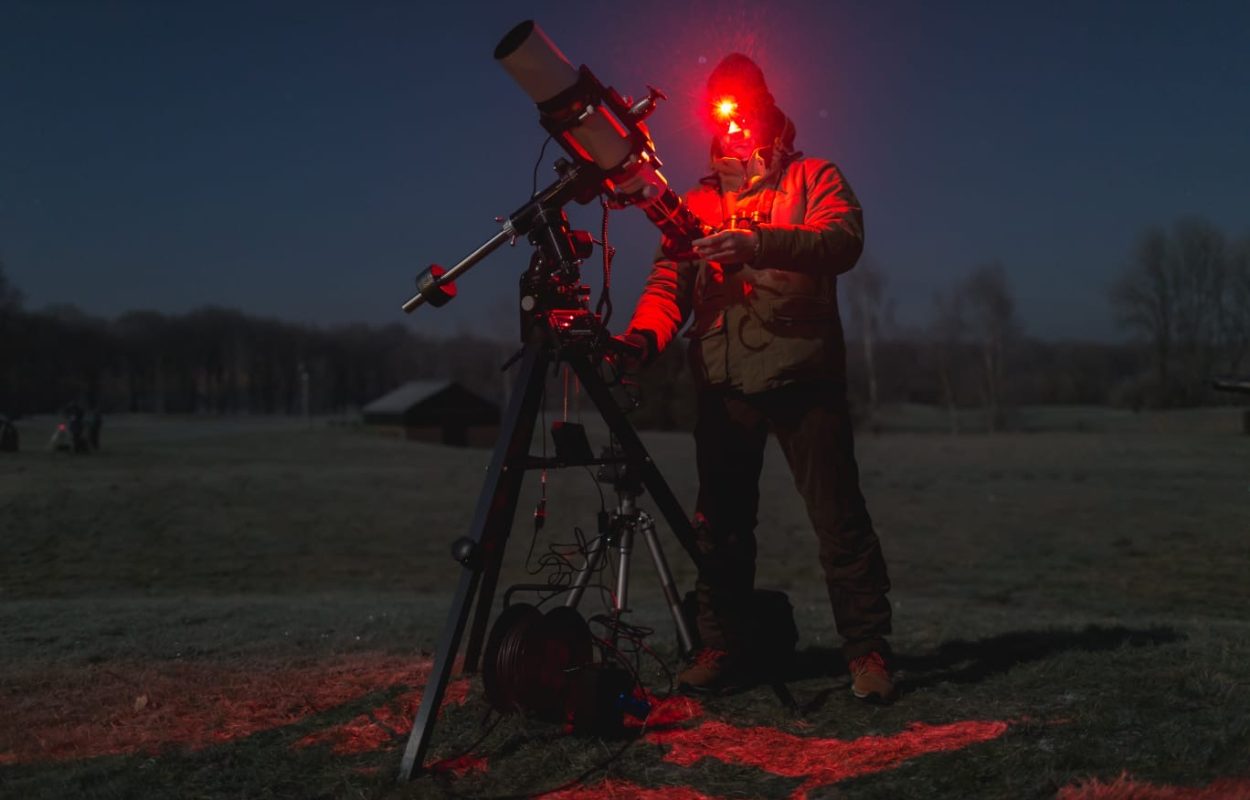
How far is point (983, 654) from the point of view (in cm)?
488

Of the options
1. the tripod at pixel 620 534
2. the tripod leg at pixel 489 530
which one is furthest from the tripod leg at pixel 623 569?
the tripod leg at pixel 489 530

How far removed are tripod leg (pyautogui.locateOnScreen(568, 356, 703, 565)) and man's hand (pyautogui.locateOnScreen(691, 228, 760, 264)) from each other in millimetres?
637

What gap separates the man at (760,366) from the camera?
4.02 m

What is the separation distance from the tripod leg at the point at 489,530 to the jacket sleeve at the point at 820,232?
1.02m

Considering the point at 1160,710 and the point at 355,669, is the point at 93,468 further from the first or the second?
the point at 1160,710

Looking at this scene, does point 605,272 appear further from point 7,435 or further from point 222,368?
point 222,368

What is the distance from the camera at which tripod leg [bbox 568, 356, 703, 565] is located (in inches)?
143

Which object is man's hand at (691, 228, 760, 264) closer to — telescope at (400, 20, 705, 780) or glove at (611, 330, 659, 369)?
telescope at (400, 20, 705, 780)

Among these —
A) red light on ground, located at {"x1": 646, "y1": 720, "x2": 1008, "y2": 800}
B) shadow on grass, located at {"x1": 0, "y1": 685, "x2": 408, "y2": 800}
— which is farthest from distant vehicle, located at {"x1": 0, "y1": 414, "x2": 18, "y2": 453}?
red light on ground, located at {"x1": 646, "y1": 720, "x2": 1008, "y2": 800}

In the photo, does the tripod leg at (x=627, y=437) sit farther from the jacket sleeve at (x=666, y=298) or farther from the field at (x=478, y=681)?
the field at (x=478, y=681)

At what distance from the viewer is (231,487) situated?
14492 millimetres

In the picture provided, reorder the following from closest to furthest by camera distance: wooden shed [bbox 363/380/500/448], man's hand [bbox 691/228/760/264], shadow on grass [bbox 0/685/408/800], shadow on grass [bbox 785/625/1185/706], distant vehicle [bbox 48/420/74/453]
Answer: shadow on grass [bbox 0/685/408/800] < man's hand [bbox 691/228/760/264] < shadow on grass [bbox 785/625/1185/706] < distant vehicle [bbox 48/420/74/453] < wooden shed [bbox 363/380/500/448]

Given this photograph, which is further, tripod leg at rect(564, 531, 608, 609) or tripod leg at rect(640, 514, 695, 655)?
tripod leg at rect(640, 514, 695, 655)

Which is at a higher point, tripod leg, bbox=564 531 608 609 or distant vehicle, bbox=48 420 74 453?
distant vehicle, bbox=48 420 74 453
